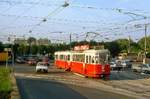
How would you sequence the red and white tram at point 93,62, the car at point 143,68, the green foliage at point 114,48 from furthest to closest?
the green foliage at point 114,48, the car at point 143,68, the red and white tram at point 93,62

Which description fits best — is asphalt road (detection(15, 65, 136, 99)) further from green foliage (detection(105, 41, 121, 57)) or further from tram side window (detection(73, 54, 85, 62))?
green foliage (detection(105, 41, 121, 57))

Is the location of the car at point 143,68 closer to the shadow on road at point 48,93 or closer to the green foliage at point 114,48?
the shadow on road at point 48,93

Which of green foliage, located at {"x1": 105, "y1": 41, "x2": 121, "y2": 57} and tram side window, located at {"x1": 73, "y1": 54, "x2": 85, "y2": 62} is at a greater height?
green foliage, located at {"x1": 105, "y1": 41, "x2": 121, "y2": 57}

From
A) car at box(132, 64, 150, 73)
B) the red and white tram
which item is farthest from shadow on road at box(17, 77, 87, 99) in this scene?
car at box(132, 64, 150, 73)

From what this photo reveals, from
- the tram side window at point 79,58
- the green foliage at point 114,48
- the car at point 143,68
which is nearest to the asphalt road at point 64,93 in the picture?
the tram side window at point 79,58

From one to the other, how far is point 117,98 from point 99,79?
1949cm

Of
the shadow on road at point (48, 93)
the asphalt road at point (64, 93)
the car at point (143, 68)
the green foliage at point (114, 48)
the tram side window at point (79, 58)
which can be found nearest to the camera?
the shadow on road at point (48, 93)

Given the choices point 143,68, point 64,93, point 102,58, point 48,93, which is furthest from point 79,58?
point 48,93

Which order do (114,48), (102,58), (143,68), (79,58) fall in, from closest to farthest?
(102,58)
(79,58)
(143,68)
(114,48)

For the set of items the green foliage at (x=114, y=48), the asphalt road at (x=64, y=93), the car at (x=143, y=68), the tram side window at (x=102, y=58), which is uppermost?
the green foliage at (x=114, y=48)

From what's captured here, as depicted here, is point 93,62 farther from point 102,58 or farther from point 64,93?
point 64,93

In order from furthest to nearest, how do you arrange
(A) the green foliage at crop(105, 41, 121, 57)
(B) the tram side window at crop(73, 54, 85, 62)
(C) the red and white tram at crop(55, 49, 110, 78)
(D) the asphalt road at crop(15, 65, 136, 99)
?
(A) the green foliage at crop(105, 41, 121, 57) < (B) the tram side window at crop(73, 54, 85, 62) < (C) the red and white tram at crop(55, 49, 110, 78) < (D) the asphalt road at crop(15, 65, 136, 99)

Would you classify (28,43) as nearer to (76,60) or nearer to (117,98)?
(76,60)

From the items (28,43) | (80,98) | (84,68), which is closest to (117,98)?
(80,98)
